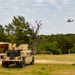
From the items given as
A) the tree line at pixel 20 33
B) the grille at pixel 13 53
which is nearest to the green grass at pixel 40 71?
the grille at pixel 13 53

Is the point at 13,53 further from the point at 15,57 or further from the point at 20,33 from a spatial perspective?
the point at 20,33

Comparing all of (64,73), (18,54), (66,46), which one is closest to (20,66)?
(18,54)

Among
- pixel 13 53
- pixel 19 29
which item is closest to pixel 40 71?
pixel 13 53

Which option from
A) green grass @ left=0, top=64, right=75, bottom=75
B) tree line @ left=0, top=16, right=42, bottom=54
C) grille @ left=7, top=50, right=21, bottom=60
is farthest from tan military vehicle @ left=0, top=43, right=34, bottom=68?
tree line @ left=0, top=16, right=42, bottom=54

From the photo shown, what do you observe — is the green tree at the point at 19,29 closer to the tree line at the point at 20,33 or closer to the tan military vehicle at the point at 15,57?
the tree line at the point at 20,33

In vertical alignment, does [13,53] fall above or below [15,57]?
above

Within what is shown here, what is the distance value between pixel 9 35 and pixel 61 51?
18433 mm

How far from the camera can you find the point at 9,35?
73.1 meters

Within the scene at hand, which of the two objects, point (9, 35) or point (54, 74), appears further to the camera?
point (9, 35)

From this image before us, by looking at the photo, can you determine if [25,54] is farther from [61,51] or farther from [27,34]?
[61,51]

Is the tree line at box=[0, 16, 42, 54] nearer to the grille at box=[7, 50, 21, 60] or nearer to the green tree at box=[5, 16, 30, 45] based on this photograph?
the green tree at box=[5, 16, 30, 45]

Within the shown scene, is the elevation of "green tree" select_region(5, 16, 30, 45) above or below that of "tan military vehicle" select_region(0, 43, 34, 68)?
above

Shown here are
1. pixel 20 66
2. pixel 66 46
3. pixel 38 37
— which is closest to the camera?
pixel 20 66

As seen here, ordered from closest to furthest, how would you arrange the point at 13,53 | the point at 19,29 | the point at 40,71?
the point at 40,71 < the point at 13,53 < the point at 19,29
